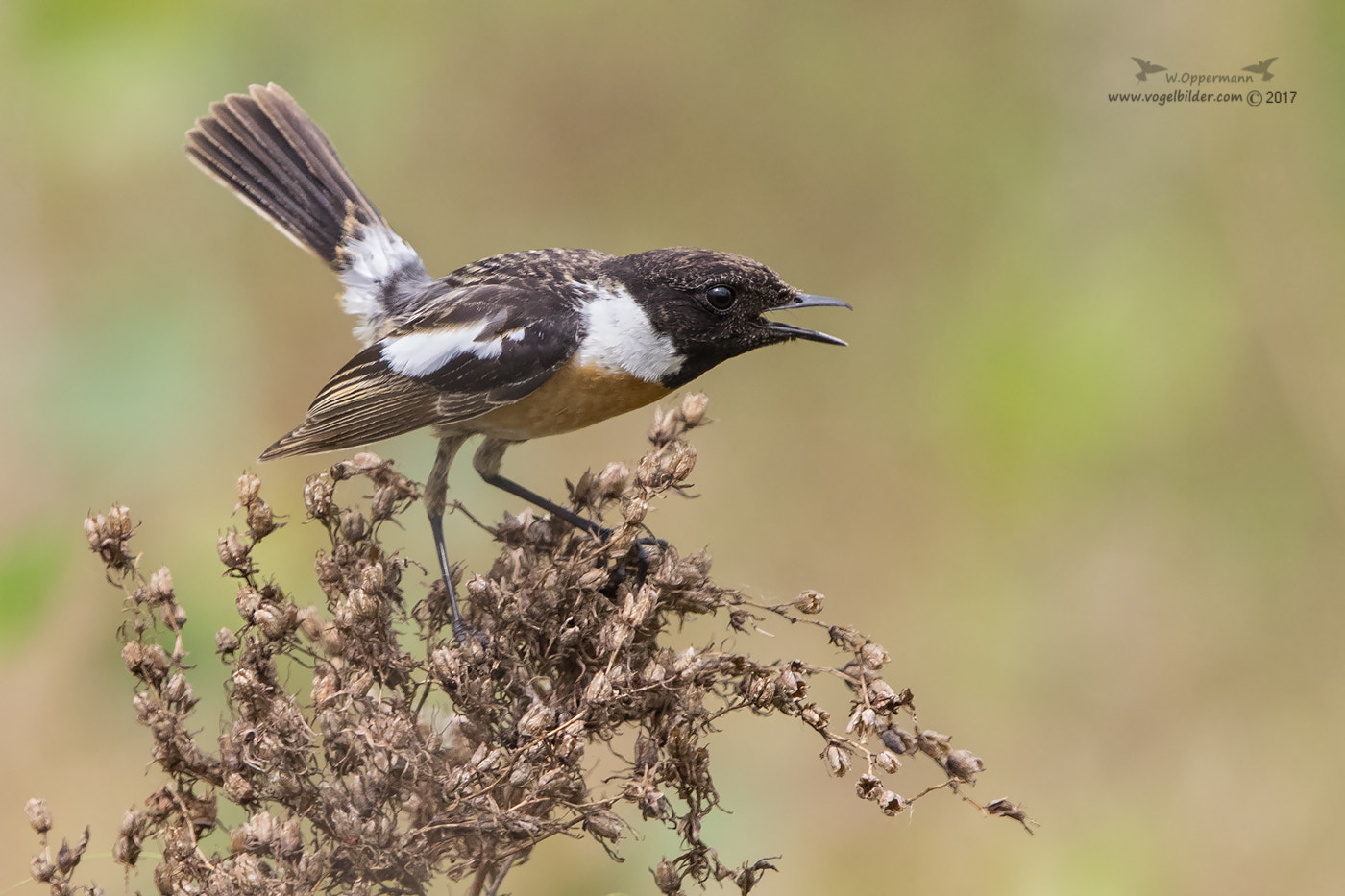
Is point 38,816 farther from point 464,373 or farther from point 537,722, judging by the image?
point 464,373

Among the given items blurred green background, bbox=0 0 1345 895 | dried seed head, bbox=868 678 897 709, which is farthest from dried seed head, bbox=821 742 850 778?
blurred green background, bbox=0 0 1345 895

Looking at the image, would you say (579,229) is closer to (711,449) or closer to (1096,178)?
(711,449)

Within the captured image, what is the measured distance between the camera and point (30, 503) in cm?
348

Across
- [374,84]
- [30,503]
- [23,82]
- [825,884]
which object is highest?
[374,84]

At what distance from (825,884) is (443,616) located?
2.16m

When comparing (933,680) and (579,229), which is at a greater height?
(579,229)

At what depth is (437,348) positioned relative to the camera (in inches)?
144

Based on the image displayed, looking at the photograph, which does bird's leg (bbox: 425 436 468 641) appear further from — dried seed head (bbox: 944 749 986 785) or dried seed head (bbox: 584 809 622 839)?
dried seed head (bbox: 944 749 986 785)

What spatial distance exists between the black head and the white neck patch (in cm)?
3

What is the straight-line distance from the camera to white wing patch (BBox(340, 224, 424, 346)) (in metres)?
4.27

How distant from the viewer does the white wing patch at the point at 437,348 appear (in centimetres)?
360

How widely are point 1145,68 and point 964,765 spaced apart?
3453 mm

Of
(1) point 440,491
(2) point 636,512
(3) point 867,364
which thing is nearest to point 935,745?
(2) point 636,512

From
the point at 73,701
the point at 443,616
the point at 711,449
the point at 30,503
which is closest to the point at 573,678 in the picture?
the point at 443,616
